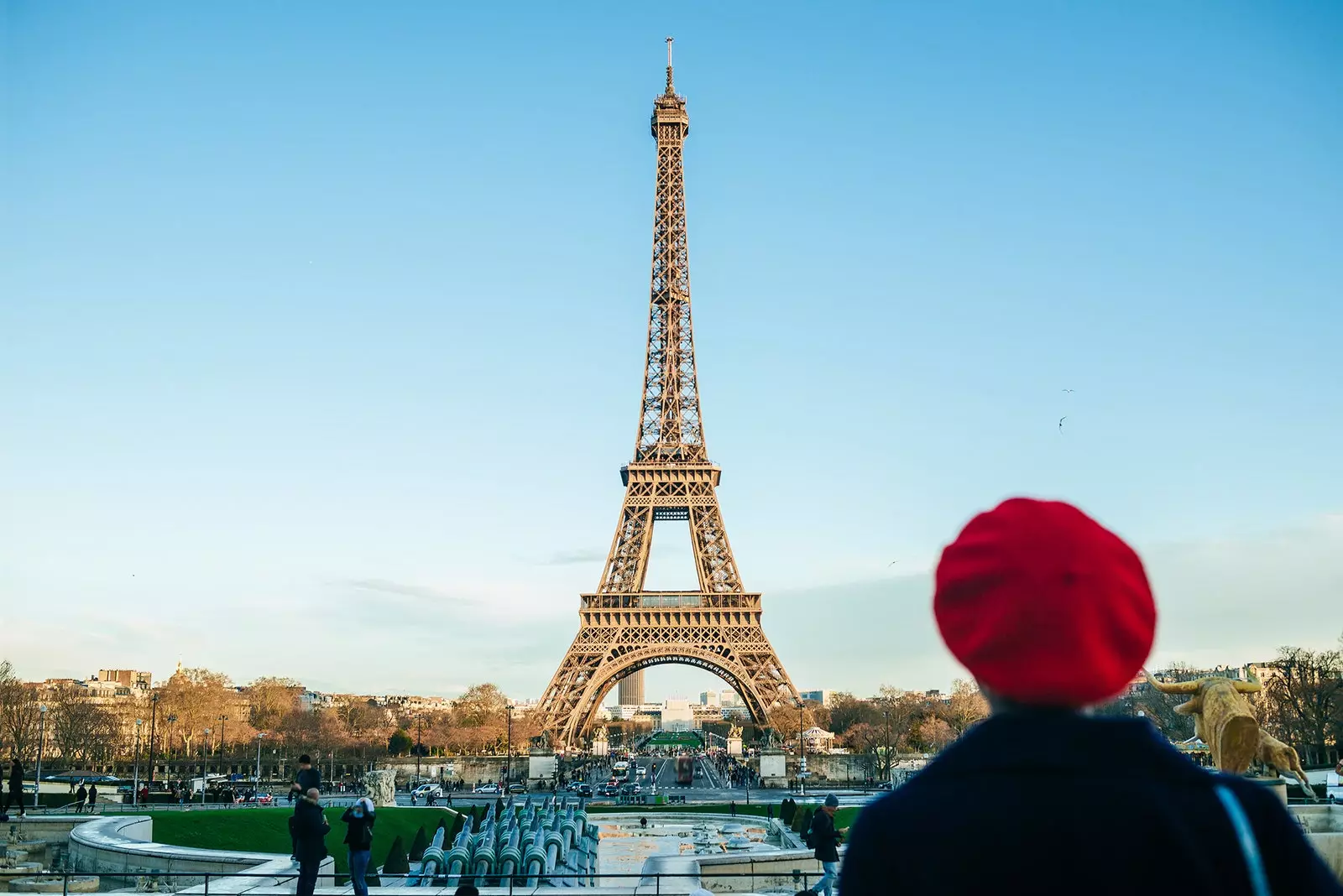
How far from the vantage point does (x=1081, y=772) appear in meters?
1.68

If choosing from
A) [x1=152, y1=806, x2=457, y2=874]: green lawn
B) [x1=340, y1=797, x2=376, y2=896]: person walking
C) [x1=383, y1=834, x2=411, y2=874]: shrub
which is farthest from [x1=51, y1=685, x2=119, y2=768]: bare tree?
[x1=340, y1=797, x2=376, y2=896]: person walking

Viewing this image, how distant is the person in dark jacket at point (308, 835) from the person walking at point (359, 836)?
51cm

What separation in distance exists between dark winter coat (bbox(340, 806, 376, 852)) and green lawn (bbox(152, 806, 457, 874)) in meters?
13.8

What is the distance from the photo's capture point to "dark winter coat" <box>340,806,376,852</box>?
12.9 metres

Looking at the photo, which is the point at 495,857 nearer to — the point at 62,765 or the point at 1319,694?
the point at 1319,694

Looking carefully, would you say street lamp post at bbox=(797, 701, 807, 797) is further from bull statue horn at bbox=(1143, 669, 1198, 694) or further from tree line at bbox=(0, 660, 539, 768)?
bull statue horn at bbox=(1143, 669, 1198, 694)

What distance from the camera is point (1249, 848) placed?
5.40ft

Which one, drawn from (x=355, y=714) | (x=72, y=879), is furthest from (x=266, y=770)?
(x=72, y=879)

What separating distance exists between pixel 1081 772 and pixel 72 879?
25844mm

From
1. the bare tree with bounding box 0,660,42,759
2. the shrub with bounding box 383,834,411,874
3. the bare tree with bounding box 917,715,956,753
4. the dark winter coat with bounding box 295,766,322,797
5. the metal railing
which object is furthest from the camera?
the bare tree with bounding box 917,715,956,753

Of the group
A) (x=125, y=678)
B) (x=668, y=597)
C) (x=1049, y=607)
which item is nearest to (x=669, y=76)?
(x=668, y=597)

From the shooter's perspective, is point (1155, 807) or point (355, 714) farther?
point (355, 714)

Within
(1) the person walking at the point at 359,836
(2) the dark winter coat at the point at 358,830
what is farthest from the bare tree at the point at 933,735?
(2) the dark winter coat at the point at 358,830

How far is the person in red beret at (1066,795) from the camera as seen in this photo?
1632mm
